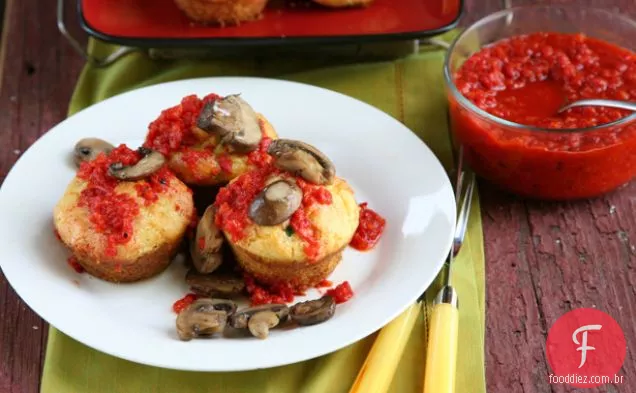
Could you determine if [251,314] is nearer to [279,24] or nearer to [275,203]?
[275,203]

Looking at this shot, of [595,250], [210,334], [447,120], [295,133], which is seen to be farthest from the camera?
[447,120]

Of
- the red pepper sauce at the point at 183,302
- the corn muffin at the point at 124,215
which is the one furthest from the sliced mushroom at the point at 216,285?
the corn muffin at the point at 124,215

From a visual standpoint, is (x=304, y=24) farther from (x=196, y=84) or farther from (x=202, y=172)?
(x=202, y=172)

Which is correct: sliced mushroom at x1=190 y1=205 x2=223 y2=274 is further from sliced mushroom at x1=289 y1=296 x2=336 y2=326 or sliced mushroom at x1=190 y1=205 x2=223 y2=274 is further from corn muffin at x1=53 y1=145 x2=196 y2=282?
sliced mushroom at x1=289 y1=296 x2=336 y2=326

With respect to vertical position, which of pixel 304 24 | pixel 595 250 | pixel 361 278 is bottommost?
pixel 595 250

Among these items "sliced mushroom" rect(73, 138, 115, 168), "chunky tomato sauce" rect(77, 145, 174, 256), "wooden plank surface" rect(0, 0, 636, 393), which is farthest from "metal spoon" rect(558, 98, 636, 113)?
"sliced mushroom" rect(73, 138, 115, 168)

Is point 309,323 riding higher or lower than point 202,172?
lower

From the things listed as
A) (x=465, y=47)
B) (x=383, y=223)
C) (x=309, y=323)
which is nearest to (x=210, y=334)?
(x=309, y=323)
